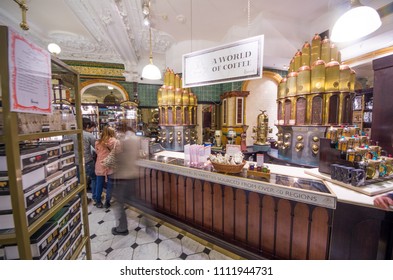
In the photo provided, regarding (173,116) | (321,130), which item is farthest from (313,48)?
(173,116)

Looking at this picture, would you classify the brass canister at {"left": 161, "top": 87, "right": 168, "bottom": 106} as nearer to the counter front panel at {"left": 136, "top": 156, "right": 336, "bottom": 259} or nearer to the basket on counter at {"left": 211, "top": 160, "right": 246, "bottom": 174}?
the counter front panel at {"left": 136, "top": 156, "right": 336, "bottom": 259}

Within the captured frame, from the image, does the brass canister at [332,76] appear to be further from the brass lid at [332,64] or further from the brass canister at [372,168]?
the brass canister at [372,168]

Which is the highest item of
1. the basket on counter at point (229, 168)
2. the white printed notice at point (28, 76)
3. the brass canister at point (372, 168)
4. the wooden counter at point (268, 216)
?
the white printed notice at point (28, 76)

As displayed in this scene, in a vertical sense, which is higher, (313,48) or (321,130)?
(313,48)

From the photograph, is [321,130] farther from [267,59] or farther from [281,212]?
[267,59]

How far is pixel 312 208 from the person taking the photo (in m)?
1.60

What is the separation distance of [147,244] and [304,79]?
4249mm

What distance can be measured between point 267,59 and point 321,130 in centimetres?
331

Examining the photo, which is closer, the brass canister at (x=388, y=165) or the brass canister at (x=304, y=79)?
the brass canister at (x=388, y=165)

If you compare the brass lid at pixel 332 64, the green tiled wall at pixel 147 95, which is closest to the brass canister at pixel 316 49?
the brass lid at pixel 332 64

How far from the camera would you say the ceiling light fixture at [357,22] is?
1906 millimetres

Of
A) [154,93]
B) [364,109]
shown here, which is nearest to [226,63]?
[154,93]

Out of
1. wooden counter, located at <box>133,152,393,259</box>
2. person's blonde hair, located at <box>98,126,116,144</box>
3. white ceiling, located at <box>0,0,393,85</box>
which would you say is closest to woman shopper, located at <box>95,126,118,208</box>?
person's blonde hair, located at <box>98,126,116,144</box>

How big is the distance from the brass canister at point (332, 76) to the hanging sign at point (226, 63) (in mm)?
2346
